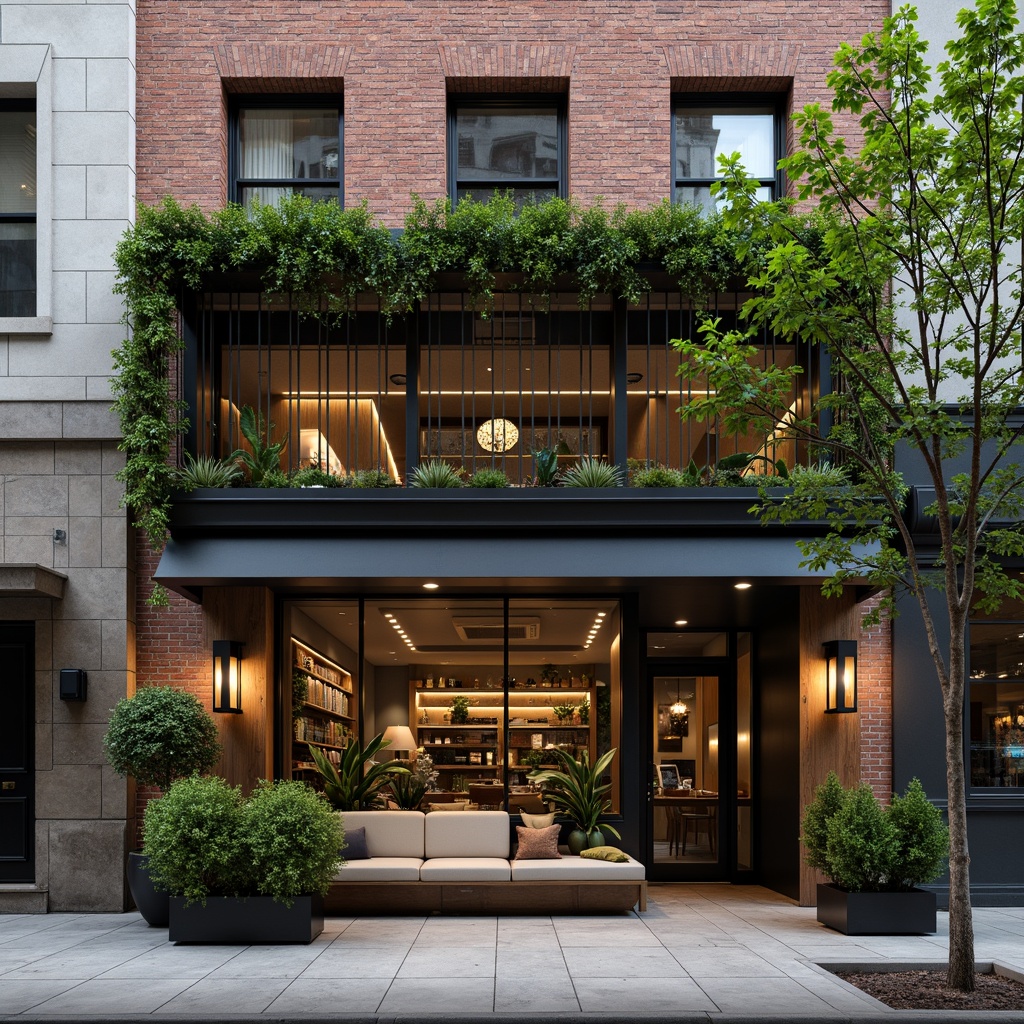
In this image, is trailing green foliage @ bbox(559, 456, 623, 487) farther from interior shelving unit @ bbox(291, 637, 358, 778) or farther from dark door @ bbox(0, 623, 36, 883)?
dark door @ bbox(0, 623, 36, 883)

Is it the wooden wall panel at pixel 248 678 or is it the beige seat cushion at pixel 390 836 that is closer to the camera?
the beige seat cushion at pixel 390 836

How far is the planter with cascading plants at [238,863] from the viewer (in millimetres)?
9883

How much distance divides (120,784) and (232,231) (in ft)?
19.7

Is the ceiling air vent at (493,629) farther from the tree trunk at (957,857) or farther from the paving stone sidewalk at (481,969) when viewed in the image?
the tree trunk at (957,857)

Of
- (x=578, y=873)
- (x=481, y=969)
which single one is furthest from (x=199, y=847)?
(x=578, y=873)

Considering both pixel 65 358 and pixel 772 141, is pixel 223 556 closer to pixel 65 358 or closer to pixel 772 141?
pixel 65 358

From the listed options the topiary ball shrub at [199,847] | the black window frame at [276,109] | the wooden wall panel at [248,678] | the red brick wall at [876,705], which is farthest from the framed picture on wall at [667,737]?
the black window frame at [276,109]

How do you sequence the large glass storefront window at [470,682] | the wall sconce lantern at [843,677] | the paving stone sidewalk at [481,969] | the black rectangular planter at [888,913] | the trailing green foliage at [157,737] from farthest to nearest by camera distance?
the large glass storefront window at [470,682] → the wall sconce lantern at [843,677] → the trailing green foliage at [157,737] → the black rectangular planter at [888,913] → the paving stone sidewalk at [481,969]

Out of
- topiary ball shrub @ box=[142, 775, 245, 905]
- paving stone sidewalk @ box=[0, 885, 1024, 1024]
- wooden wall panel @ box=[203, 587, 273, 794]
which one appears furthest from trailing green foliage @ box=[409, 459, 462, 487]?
paving stone sidewalk @ box=[0, 885, 1024, 1024]

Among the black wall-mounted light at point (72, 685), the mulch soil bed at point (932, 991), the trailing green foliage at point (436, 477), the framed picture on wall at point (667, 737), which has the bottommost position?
the mulch soil bed at point (932, 991)

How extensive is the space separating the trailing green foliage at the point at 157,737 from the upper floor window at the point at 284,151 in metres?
6.06

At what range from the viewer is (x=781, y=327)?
28.9ft

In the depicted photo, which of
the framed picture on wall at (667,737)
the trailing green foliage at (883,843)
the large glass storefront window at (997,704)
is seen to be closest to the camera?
the trailing green foliage at (883,843)

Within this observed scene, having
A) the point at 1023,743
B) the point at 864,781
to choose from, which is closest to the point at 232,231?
the point at 864,781
